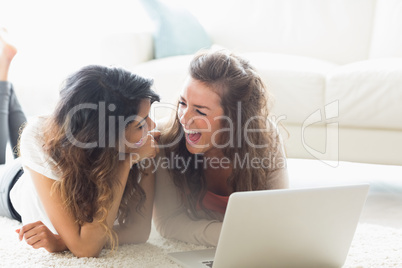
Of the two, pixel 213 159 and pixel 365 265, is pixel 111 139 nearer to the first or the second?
pixel 213 159

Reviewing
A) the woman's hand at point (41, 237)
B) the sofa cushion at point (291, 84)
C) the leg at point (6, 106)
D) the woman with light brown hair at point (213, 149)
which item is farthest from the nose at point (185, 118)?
the leg at point (6, 106)

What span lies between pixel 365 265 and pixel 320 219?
0.28 m

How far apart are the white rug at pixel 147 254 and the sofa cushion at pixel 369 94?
24.9 inches

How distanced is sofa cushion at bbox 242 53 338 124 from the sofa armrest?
2.27 feet

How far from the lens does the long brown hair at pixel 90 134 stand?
1.38m

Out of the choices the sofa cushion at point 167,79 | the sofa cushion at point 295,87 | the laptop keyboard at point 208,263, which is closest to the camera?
the laptop keyboard at point 208,263

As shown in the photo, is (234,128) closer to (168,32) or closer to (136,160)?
(136,160)

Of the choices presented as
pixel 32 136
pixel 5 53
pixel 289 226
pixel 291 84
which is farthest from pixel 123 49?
pixel 289 226

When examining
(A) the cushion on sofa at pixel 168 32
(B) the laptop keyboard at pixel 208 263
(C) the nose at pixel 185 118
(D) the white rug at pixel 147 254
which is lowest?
(D) the white rug at pixel 147 254

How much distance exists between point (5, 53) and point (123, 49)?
0.61 m

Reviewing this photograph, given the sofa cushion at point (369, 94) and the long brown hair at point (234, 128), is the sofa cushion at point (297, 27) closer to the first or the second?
the sofa cushion at point (369, 94)

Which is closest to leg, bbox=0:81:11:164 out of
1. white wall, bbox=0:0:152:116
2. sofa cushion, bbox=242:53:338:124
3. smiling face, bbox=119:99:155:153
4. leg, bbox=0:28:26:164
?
leg, bbox=0:28:26:164

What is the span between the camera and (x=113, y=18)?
351cm

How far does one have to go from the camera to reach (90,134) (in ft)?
4.58
